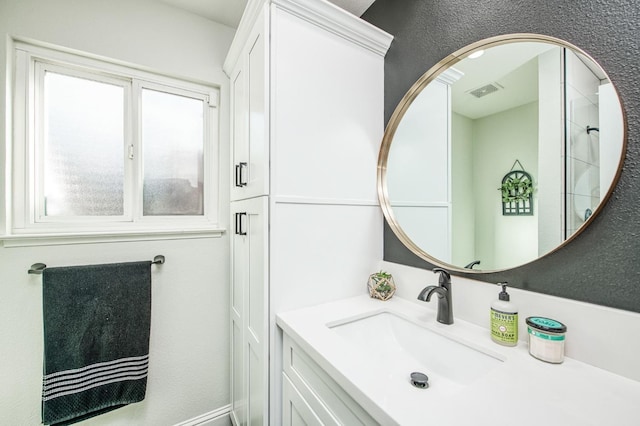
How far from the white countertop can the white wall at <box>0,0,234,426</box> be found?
98cm

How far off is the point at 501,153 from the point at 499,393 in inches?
28.6

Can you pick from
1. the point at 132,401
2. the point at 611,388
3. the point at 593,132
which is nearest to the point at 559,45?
the point at 593,132

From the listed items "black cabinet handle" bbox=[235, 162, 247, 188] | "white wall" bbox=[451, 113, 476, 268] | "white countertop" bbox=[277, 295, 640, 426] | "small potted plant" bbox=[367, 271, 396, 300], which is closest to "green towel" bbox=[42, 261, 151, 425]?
"black cabinet handle" bbox=[235, 162, 247, 188]

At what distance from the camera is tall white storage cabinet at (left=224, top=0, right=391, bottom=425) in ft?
3.18

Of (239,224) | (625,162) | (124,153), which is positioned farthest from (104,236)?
(625,162)

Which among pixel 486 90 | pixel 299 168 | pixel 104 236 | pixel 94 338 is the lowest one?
pixel 94 338

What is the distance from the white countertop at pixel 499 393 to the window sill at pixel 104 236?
38.9 inches

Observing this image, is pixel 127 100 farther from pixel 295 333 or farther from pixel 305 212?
pixel 295 333

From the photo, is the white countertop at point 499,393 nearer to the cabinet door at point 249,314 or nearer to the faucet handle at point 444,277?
the faucet handle at point 444,277

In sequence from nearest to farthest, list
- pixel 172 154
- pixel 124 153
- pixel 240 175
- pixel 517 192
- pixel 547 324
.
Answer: pixel 547 324, pixel 517 192, pixel 240 175, pixel 124 153, pixel 172 154

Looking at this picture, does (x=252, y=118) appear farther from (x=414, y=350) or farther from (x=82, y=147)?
(x=414, y=350)

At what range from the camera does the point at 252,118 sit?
1106 mm

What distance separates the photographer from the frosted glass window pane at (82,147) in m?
1.22

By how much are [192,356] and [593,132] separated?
196 centimetres
